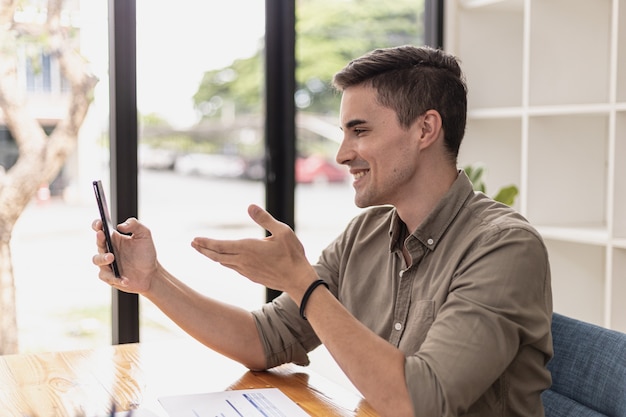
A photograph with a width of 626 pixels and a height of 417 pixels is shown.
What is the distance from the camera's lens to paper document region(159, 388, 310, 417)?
4.35 feet

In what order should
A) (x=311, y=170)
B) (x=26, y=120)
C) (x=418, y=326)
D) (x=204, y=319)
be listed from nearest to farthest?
(x=418, y=326)
(x=204, y=319)
(x=26, y=120)
(x=311, y=170)

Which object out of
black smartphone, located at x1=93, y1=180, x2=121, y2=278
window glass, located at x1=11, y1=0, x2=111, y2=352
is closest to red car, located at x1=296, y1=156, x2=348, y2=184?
window glass, located at x1=11, y1=0, x2=111, y2=352

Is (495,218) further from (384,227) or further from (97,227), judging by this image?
(97,227)

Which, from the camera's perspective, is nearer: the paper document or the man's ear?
the paper document

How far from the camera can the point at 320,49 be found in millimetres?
3066

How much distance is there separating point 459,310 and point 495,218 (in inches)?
9.1

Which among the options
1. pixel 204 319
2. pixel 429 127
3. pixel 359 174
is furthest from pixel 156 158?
pixel 429 127

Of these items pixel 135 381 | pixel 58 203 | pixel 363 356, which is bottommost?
pixel 135 381

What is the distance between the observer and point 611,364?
4.23ft

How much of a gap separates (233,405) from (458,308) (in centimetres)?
42

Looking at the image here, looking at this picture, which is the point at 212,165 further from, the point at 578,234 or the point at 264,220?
the point at 264,220

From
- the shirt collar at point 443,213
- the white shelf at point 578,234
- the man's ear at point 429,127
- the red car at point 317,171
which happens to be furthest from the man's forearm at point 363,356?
the red car at point 317,171

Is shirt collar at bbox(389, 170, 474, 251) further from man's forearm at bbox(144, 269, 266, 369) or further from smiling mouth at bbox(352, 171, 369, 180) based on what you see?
man's forearm at bbox(144, 269, 266, 369)

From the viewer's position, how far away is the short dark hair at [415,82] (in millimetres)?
1594
